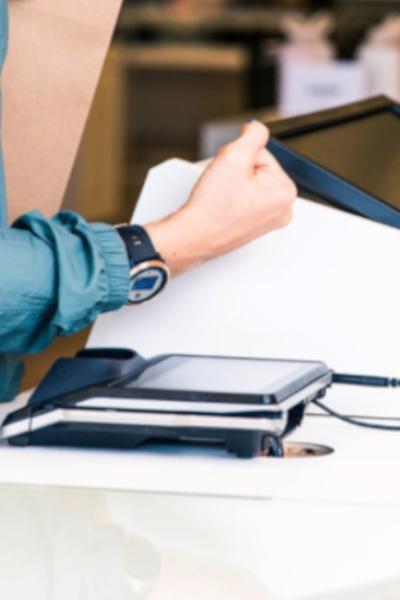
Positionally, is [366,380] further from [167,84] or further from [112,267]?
[167,84]

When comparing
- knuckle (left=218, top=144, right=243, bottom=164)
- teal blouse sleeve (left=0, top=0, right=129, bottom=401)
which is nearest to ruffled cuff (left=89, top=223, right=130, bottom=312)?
teal blouse sleeve (left=0, top=0, right=129, bottom=401)

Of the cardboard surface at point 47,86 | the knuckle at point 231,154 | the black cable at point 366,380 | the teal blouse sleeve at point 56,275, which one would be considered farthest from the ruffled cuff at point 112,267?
the cardboard surface at point 47,86

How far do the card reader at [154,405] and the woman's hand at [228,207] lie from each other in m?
0.13

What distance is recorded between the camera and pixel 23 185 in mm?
1583

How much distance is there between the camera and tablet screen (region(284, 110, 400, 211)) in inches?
55.9

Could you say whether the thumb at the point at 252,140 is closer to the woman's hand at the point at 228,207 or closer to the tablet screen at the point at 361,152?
the woman's hand at the point at 228,207

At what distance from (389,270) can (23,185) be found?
0.47 meters

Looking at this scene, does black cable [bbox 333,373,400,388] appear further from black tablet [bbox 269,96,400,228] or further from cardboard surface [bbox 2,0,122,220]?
cardboard surface [bbox 2,0,122,220]

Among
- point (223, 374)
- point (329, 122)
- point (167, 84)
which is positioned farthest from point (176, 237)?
point (167, 84)

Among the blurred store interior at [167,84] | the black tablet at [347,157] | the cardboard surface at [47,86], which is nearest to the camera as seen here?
the black tablet at [347,157]

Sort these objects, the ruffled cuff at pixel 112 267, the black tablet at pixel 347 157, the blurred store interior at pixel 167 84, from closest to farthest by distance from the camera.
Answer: the ruffled cuff at pixel 112 267, the black tablet at pixel 347 157, the blurred store interior at pixel 167 84

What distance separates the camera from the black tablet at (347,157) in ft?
4.51

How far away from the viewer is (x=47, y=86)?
1525 mm

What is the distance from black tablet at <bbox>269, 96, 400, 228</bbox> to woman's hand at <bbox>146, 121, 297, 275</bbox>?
0.27 ft
